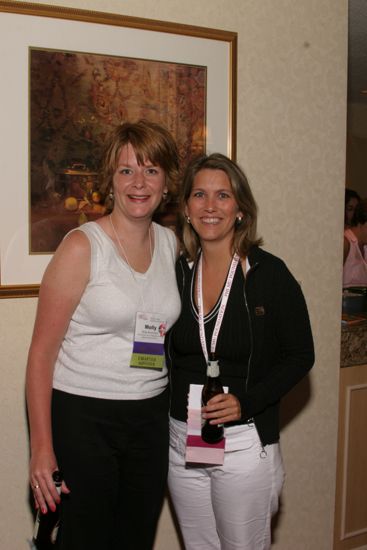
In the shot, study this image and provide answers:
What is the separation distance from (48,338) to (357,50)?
310 cm

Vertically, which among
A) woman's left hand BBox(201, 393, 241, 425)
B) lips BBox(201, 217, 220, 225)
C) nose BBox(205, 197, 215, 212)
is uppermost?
nose BBox(205, 197, 215, 212)

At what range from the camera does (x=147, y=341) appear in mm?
1799

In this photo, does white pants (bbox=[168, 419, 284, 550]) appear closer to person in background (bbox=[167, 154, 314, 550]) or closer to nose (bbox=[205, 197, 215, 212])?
person in background (bbox=[167, 154, 314, 550])

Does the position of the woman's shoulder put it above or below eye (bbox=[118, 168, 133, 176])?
below

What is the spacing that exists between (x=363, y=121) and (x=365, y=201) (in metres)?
2.29

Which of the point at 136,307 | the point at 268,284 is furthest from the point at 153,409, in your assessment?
the point at 268,284

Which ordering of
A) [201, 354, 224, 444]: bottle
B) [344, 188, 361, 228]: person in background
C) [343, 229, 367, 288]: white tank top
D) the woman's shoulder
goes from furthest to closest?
[344, 188, 361, 228]: person in background
[343, 229, 367, 288]: white tank top
the woman's shoulder
[201, 354, 224, 444]: bottle

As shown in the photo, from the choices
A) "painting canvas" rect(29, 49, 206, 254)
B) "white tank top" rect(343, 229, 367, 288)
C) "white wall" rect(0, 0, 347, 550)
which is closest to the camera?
"painting canvas" rect(29, 49, 206, 254)

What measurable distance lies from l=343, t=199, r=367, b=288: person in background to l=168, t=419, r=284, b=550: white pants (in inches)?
63.4

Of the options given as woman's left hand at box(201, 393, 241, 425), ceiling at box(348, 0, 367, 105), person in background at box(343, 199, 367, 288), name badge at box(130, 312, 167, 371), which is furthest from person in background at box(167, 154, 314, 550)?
ceiling at box(348, 0, 367, 105)

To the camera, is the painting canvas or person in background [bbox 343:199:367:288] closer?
the painting canvas

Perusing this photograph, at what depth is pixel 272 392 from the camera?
72.6 inches

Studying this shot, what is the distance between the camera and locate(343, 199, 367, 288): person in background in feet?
10.7

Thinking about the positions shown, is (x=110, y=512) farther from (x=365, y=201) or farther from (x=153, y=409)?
(x=365, y=201)
